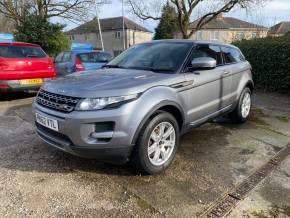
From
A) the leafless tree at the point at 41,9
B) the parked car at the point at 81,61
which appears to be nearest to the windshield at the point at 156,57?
the parked car at the point at 81,61

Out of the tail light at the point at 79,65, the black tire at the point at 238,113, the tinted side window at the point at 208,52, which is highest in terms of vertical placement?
the tinted side window at the point at 208,52

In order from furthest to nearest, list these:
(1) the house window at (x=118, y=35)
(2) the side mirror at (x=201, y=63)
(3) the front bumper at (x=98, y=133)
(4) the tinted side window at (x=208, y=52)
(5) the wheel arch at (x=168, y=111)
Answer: (1) the house window at (x=118, y=35) < (4) the tinted side window at (x=208, y=52) < (2) the side mirror at (x=201, y=63) < (5) the wheel arch at (x=168, y=111) < (3) the front bumper at (x=98, y=133)

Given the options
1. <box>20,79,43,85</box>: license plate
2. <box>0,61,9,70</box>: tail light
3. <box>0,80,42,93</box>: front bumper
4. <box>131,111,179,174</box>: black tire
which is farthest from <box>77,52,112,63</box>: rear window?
<box>131,111,179,174</box>: black tire

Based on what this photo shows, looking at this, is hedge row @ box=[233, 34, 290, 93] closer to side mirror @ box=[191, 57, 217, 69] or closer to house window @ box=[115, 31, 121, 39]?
side mirror @ box=[191, 57, 217, 69]

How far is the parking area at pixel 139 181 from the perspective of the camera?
2873 mm

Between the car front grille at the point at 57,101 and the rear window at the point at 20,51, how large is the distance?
4.47 m

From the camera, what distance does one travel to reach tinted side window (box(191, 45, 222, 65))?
4.34 metres

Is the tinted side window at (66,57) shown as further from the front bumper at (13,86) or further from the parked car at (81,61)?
the front bumper at (13,86)

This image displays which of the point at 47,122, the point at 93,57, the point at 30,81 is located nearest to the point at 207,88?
the point at 47,122

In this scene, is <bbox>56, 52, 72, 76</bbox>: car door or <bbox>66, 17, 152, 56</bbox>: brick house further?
<bbox>66, 17, 152, 56</bbox>: brick house

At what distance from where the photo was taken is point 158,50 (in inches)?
174

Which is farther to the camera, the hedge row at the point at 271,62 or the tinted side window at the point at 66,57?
the tinted side window at the point at 66,57

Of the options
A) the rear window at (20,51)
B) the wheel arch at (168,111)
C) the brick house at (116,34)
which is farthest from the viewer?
the brick house at (116,34)

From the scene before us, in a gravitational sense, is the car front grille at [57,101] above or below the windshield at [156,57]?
below
